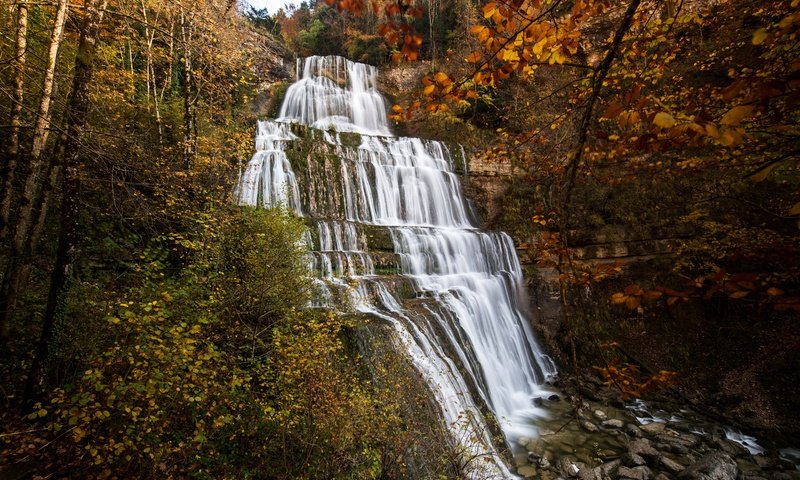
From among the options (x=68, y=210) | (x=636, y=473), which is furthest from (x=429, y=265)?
(x=68, y=210)

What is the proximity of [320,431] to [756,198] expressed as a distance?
14.0 meters

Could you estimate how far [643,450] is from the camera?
23.0 feet

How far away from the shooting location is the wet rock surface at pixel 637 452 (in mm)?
6359

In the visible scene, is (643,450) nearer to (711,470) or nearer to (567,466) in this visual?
(711,470)

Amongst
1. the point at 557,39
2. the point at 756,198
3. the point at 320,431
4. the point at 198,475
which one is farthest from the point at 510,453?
→ the point at 756,198

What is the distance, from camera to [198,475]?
150 inches

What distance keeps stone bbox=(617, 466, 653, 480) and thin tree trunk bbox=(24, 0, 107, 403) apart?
9021 mm

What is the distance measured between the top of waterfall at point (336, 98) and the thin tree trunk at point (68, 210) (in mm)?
13327

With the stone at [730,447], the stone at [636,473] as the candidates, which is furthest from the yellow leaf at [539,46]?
the stone at [730,447]

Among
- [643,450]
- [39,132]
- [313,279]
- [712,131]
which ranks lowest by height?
[643,450]

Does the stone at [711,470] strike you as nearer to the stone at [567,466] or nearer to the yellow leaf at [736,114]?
the stone at [567,466]

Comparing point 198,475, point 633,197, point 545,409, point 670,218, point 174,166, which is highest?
point 174,166

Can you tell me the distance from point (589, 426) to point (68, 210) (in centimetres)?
1041

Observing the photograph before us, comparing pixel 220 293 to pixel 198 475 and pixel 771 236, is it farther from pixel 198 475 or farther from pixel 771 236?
pixel 771 236
